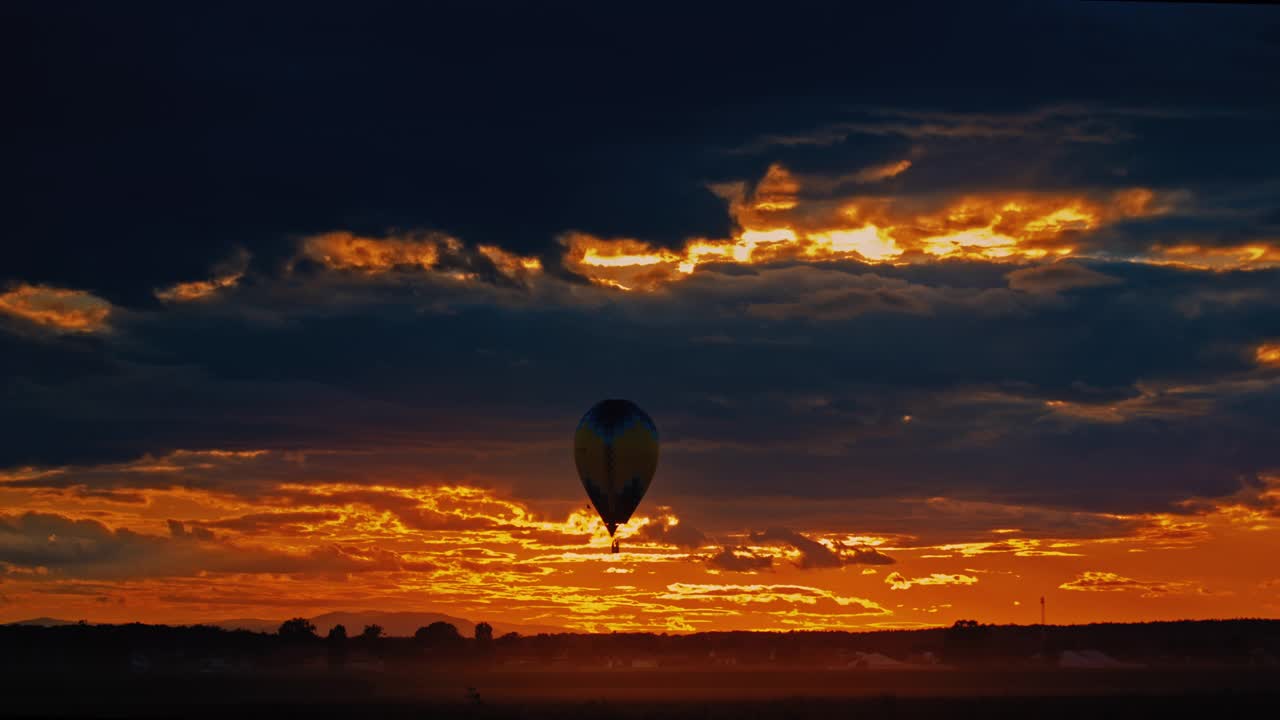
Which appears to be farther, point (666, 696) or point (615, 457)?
point (666, 696)

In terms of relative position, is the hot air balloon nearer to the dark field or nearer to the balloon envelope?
the balloon envelope

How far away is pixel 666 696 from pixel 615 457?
29228 mm

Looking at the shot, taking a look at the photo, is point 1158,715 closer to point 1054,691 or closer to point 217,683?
point 1054,691

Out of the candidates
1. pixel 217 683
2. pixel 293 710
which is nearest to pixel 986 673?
pixel 217 683

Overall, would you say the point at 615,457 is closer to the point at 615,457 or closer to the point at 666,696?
the point at 615,457

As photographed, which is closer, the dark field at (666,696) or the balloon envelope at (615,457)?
the dark field at (666,696)

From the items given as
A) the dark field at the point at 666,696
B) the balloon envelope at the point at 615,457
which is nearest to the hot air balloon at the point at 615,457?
the balloon envelope at the point at 615,457

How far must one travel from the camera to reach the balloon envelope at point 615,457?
100 meters

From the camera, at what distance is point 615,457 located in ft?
328

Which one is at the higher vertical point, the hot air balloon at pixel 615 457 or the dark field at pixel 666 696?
the hot air balloon at pixel 615 457

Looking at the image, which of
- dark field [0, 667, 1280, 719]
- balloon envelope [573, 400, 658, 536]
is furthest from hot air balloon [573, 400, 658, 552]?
dark field [0, 667, 1280, 719]

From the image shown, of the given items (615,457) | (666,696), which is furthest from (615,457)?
(666,696)

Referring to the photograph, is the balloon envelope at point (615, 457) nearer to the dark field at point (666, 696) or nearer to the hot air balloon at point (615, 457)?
the hot air balloon at point (615, 457)

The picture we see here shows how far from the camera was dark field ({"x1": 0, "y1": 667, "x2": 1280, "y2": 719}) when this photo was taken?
9462 cm
